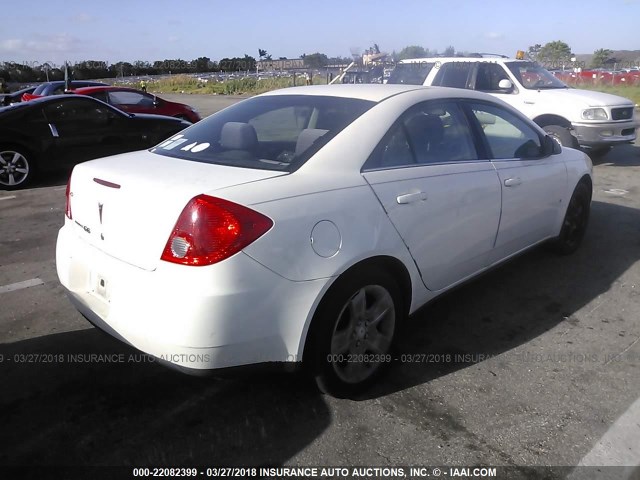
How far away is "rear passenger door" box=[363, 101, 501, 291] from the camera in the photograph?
9.70ft

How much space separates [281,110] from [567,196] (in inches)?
102

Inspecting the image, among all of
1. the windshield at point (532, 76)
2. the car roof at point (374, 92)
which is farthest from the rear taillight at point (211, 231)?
the windshield at point (532, 76)

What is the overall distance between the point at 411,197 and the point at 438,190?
10.5 inches

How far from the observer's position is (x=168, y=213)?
2.39 m

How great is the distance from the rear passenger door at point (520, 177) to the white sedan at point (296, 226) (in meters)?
0.02

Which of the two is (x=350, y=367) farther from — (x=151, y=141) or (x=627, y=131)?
(x=627, y=131)

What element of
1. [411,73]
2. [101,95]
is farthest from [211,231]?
[101,95]

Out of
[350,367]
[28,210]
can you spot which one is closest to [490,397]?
[350,367]

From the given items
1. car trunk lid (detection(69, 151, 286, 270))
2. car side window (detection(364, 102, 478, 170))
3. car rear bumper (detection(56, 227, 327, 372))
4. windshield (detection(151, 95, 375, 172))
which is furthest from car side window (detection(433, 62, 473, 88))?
car rear bumper (detection(56, 227, 327, 372))

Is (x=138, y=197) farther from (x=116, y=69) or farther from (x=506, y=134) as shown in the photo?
(x=116, y=69)

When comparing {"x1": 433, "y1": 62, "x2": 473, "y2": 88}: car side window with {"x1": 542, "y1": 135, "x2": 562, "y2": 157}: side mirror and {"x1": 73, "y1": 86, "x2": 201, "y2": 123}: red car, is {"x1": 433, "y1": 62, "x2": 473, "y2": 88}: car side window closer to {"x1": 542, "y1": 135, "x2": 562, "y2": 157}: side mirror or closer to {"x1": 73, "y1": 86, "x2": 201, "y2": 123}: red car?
{"x1": 542, "y1": 135, "x2": 562, "y2": 157}: side mirror

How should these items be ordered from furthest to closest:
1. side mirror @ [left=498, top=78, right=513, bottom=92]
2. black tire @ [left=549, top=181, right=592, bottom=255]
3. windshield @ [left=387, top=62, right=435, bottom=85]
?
windshield @ [left=387, top=62, right=435, bottom=85], side mirror @ [left=498, top=78, right=513, bottom=92], black tire @ [left=549, top=181, right=592, bottom=255]

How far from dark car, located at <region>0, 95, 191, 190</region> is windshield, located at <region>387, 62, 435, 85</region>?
13.5 feet

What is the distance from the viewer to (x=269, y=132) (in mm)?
3447
